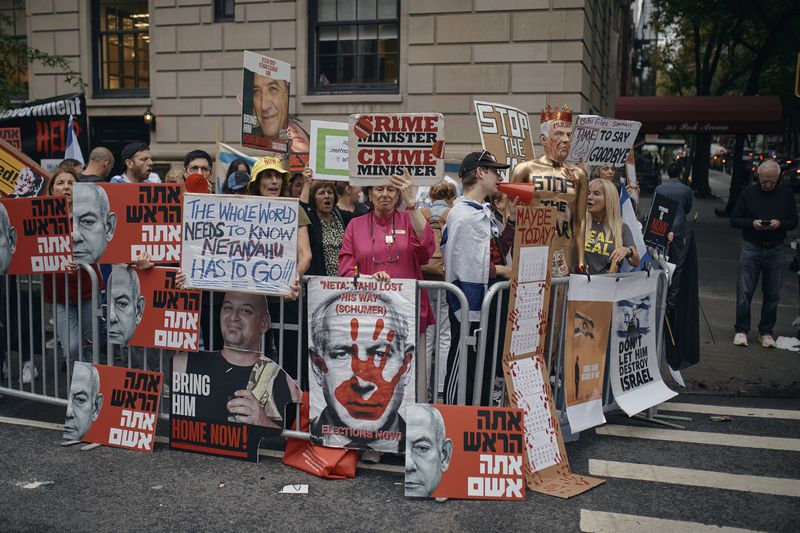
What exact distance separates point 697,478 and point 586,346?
1.21 m

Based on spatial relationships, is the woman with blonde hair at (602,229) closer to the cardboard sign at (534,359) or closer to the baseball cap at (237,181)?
the cardboard sign at (534,359)

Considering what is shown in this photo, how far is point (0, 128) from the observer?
9320 mm

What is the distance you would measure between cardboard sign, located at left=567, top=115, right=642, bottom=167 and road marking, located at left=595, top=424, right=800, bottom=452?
102 inches

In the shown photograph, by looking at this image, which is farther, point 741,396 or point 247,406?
point 741,396

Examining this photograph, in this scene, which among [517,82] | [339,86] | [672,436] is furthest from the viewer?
[339,86]

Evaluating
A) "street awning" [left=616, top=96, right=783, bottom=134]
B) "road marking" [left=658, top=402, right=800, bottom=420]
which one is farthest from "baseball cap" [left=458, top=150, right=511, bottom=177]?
"street awning" [left=616, top=96, right=783, bottom=134]

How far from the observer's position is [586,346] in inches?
227

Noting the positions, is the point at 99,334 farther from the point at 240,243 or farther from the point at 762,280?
the point at 762,280

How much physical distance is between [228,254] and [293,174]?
210 centimetres

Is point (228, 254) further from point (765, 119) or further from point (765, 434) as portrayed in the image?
point (765, 119)

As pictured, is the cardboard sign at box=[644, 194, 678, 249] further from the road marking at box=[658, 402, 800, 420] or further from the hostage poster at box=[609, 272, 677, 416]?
the road marking at box=[658, 402, 800, 420]

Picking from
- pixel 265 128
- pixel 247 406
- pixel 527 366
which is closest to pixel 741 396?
pixel 527 366

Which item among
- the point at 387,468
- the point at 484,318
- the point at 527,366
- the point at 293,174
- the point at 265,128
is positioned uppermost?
the point at 265,128

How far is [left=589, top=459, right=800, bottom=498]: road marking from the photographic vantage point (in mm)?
4992
